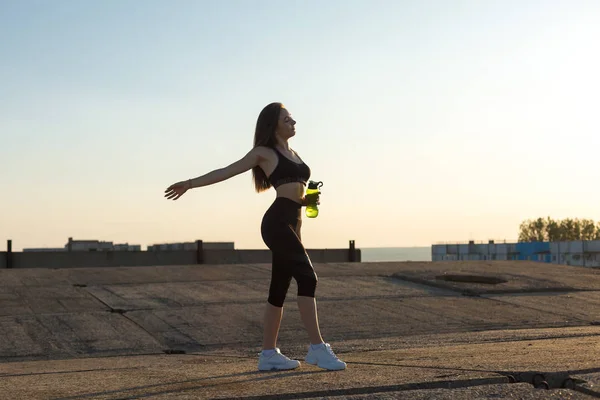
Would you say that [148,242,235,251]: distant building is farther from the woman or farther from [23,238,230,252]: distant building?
the woman

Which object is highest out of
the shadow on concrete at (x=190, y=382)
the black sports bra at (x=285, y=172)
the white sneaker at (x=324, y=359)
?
the black sports bra at (x=285, y=172)

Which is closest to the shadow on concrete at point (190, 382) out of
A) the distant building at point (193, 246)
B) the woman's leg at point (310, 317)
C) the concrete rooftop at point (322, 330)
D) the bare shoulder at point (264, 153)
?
the concrete rooftop at point (322, 330)

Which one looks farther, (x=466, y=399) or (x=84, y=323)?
(x=84, y=323)

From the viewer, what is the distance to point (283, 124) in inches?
227

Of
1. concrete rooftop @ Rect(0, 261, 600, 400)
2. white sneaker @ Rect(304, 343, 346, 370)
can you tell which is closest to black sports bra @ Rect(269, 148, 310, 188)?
white sneaker @ Rect(304, 343, 346, 370)

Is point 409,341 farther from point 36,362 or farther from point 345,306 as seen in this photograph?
point 36,362

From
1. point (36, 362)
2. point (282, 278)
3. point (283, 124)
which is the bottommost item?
point (36, 362)

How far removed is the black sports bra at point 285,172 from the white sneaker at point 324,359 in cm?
119

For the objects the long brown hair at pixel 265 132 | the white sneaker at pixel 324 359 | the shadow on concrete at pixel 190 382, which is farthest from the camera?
the long brown hair at pixel 265 132

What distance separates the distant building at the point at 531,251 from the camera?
97.1 meters

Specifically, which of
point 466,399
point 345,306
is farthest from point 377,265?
point 466,399

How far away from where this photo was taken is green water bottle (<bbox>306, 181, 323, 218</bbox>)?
18.7ft

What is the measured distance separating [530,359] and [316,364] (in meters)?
1.39

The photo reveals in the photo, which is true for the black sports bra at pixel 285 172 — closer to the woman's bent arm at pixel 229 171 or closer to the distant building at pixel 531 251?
the woman's bent arm at pixel 229 171
